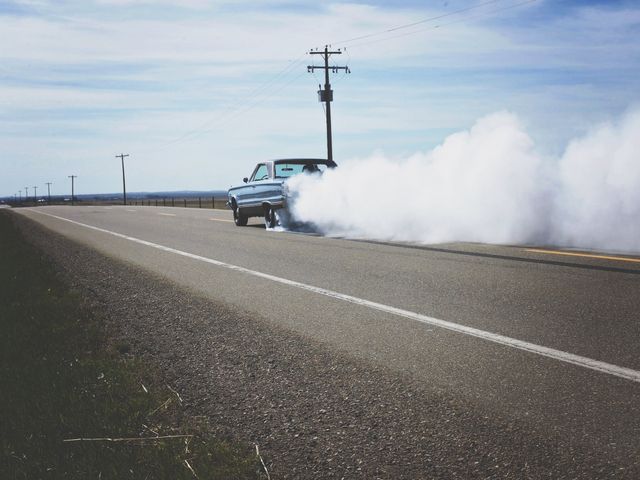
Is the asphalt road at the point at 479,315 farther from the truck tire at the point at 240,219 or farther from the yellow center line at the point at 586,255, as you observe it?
the truck tire at the point at 240,219

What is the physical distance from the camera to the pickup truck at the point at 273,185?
18.7m

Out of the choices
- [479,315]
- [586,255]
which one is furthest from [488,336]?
[586,255]

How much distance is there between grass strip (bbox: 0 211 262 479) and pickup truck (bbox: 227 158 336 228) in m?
12.3

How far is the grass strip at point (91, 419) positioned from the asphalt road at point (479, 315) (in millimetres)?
1563

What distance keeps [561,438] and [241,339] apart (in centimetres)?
314

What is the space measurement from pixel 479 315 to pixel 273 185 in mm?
12833

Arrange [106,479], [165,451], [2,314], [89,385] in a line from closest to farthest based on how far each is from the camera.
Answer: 1. [106,479]
2. [165,451]
3. [89,385]
4. [2,314]

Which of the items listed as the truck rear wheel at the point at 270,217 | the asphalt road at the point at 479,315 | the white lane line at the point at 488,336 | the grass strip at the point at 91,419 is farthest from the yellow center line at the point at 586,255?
the truck rear wheel at the point at 270,217

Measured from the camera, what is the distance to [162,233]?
1947 cm

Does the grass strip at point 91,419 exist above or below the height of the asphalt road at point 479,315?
below

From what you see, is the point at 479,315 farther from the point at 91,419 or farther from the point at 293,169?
the point at 293,169

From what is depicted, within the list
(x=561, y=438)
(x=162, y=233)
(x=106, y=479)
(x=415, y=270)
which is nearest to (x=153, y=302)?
(x=415, y=270)

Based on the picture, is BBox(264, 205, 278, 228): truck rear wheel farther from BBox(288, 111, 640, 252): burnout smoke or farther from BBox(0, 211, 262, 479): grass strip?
BBox(0, 211, 262, 479): grass strip

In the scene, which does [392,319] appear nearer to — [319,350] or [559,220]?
[319,350]
